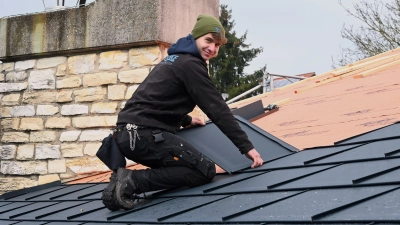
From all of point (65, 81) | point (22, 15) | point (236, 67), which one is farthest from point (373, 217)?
point (236, 67)

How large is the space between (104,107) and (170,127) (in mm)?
2178

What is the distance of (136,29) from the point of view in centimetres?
569

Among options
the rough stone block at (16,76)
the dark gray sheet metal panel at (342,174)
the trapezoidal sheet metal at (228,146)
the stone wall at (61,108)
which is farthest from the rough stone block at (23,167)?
the dark gray sheet metal panel at (342,174)

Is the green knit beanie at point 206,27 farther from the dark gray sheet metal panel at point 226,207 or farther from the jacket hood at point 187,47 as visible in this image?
the dark gray sheet metal panel at point 226,207

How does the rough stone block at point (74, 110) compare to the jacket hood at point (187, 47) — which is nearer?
the jacket hood at point (187, 47)

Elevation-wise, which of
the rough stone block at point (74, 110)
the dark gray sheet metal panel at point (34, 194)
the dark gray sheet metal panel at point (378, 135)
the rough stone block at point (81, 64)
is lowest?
the dark gray sheet metal panel at point (34, 194)

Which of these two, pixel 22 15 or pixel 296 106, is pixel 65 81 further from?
pixel 296 106

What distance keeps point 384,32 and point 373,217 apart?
16028 millimetres

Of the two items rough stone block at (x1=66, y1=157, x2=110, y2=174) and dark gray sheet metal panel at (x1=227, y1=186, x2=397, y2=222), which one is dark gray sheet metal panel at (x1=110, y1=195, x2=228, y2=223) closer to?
dark gray sheet metal panel at (x1=227, y1=186, x2=397, y2=222)

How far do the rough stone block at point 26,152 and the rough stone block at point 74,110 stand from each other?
0.50 m

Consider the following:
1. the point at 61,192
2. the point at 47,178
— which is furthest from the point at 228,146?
the point at 47,178

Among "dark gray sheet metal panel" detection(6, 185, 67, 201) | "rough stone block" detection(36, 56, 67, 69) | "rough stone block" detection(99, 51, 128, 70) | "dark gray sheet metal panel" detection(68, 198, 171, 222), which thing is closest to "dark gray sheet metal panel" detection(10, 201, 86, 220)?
"dark gray sheet metal panel" detection(68, 198, 171, 222)

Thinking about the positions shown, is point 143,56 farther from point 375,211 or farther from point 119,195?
point 375,211

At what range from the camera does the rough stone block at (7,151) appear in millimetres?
6285
